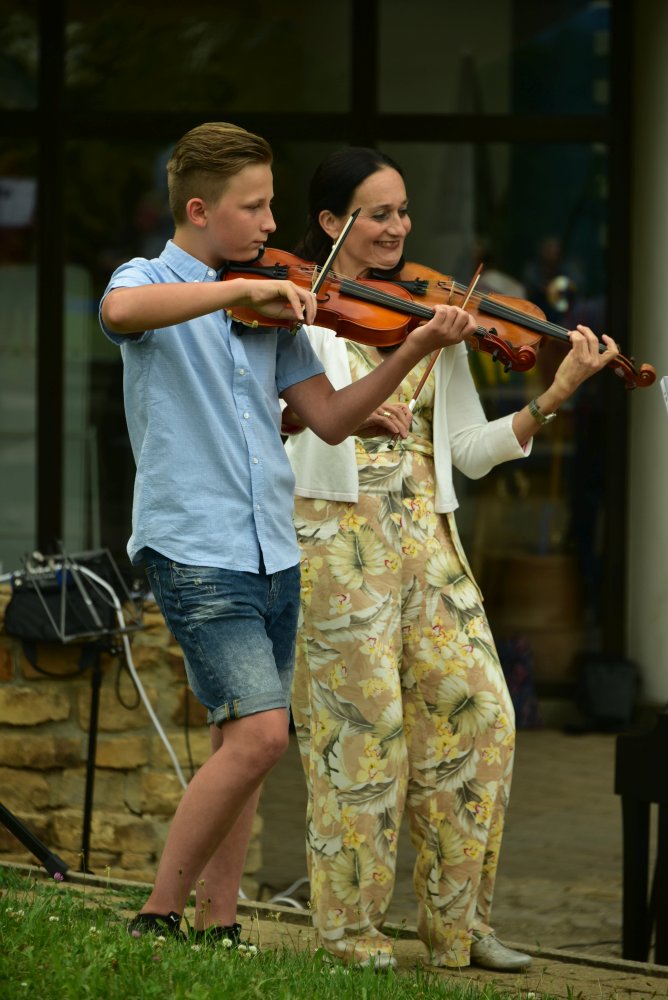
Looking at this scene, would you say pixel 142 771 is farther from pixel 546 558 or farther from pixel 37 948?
pixel 546 558

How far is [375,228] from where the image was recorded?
377cm

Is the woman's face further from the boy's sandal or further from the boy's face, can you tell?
the boy's sandal

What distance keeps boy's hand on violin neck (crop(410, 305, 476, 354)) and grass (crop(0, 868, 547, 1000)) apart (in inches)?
49.9

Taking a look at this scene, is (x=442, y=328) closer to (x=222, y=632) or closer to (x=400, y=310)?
(x=400, y=310)

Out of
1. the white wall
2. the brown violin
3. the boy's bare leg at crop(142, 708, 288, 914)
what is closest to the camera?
the boy's bare leg at crop(142, 708, 288, 914)

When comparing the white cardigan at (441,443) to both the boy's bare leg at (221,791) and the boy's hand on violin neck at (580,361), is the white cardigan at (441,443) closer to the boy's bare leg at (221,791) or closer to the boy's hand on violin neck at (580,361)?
the boy's hand on violin neck at (580,361)

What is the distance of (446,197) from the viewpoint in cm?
805

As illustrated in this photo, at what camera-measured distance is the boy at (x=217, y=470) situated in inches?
125

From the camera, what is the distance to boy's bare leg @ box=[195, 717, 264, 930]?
11.2ft

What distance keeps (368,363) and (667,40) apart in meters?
4.43

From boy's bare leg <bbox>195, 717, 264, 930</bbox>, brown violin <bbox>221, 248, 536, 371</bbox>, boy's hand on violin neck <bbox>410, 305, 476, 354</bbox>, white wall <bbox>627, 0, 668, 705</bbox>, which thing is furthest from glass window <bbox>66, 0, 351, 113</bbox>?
boy's bare leg <bbox>195, 717, 264, 930</bbox>

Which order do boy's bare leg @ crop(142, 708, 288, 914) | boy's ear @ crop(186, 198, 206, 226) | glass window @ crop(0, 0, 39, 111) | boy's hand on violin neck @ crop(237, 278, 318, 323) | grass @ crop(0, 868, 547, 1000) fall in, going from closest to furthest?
grass @ crop(0, 868, 547, 1000)
boy's hand on violin neck @ crop(237, 278, 318, 323)
boy's bare leg @ crop(142, 708, 288, 914)
boy's ear @ crop(186, 198, 206, 226)
glass window @ crop(0, 0, 39, 111)

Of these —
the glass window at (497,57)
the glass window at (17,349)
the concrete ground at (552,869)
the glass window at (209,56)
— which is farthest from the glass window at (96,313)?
the concrete ground at (552,869)

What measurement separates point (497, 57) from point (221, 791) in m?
5.66
